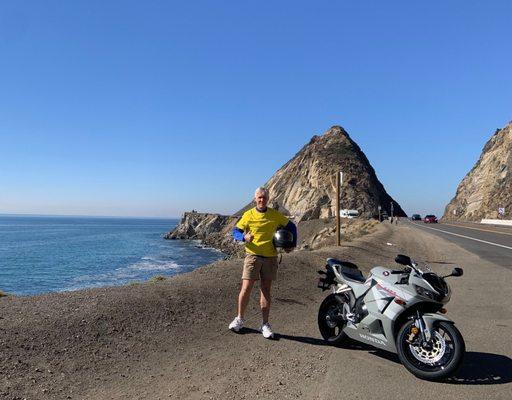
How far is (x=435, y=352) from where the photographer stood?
4977mm

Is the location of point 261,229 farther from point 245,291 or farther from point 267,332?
point 267,332

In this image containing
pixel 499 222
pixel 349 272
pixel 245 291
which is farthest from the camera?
pixel 499 222

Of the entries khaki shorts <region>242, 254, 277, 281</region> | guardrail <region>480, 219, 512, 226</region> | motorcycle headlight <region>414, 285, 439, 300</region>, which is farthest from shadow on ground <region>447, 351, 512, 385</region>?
guardrail <region>480, 219, 512, 226</region>

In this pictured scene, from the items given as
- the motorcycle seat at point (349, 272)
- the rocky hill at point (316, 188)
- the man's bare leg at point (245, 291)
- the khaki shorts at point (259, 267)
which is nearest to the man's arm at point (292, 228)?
the khaki shorts at point (259, 267)

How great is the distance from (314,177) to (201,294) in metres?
117

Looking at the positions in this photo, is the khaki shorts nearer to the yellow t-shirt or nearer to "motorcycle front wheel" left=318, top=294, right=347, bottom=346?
the yellow t-shirt

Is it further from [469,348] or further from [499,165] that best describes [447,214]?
[469,348]

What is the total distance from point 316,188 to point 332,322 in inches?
4375

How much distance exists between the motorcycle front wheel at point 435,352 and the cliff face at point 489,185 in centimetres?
7036

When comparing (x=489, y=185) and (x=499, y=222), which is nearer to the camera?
(x=499, y=222)

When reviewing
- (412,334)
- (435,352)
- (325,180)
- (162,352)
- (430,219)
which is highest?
(325,180)

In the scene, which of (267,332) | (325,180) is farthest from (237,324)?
(325,180)

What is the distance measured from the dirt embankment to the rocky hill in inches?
3231

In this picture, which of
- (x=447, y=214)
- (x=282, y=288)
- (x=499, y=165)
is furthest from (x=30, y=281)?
(x=447, y=214)
